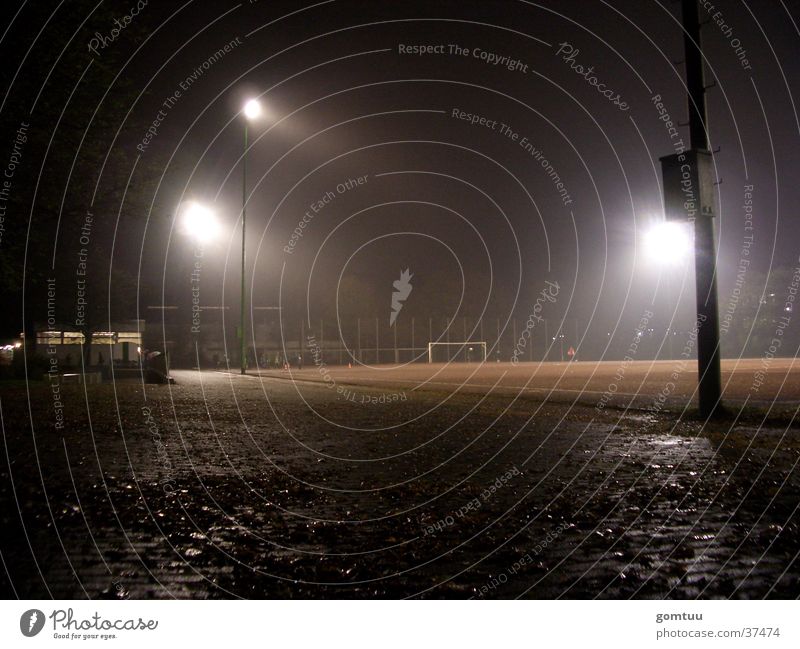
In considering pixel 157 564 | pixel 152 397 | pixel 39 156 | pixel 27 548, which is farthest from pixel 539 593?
pixel 152 397

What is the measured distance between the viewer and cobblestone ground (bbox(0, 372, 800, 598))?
4414mm

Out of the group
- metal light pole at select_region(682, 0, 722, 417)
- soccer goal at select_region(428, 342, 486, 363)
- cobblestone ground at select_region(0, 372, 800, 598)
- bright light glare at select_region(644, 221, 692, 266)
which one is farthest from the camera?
soccer goal at select_region(428, 342, 486, 363)

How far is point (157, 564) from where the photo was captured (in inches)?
186

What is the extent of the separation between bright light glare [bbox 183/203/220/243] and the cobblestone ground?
13630 millimetres

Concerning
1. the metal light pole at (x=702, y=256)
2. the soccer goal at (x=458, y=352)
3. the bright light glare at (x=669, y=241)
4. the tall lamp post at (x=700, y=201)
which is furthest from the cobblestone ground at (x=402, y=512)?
the soccer goal at (x=458, y=352)

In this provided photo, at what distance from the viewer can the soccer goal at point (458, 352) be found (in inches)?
2692

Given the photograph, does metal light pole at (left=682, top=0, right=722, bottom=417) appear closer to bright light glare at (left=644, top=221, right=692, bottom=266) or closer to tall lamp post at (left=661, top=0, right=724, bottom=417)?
tall lamp post at (left=661, top=0, right=724, bottom=417)

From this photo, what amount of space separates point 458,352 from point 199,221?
44.9 metres

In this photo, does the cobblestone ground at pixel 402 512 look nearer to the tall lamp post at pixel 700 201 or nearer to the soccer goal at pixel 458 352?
the tall lamp post at pixel 700 201

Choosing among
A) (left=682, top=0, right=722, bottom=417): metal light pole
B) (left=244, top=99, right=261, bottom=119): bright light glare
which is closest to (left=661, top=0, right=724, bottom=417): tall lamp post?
(left=682, top=0, right=722, bottom=417): metal light pole

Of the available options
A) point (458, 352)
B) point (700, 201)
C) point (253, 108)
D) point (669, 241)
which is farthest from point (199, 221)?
point (458, 352)

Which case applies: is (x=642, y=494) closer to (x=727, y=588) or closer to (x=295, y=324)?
(x=727, y=588)

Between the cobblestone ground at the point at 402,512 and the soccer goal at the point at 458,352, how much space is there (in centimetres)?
5528

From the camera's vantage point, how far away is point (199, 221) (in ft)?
85.6
